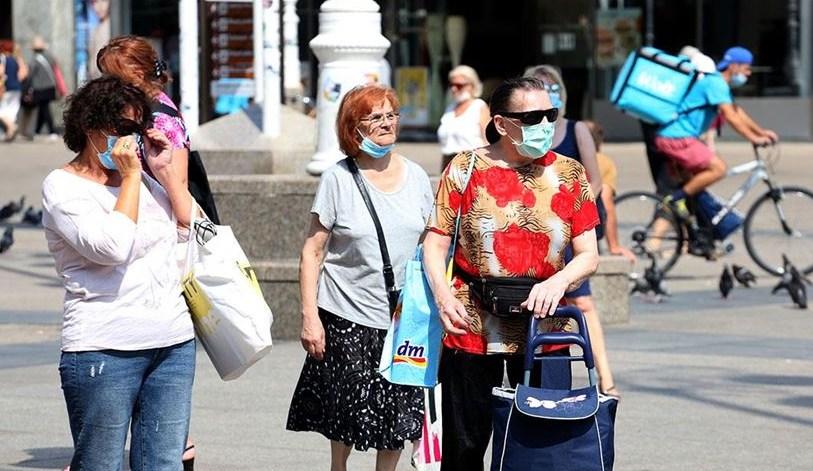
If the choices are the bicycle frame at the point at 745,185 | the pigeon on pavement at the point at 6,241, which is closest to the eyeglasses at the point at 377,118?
the bicycle frame at the point at 745,185

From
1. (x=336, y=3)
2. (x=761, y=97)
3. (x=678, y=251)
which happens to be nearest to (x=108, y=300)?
(x=336, y=3)

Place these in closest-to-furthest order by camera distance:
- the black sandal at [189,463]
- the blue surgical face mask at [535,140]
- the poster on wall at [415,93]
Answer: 1. the blue surgical face mask at [535,140]
2. the black sandal at [189,463]
3. the poster on wall at [415,93]

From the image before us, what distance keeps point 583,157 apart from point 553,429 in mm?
3850

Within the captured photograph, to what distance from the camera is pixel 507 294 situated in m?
5.47

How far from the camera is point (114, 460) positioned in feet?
16.4

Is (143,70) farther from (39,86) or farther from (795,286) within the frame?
(39,86)

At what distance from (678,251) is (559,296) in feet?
28.3

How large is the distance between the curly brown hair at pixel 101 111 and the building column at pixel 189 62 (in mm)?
9912

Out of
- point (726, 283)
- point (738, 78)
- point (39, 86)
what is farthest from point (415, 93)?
point (726, 283)

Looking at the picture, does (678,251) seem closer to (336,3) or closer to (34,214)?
(336,3)

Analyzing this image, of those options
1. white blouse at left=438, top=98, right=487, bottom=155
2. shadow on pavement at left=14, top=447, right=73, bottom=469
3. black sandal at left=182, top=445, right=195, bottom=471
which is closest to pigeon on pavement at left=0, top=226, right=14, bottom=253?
white blouse at left=438, top=98, right=487, bottom=155

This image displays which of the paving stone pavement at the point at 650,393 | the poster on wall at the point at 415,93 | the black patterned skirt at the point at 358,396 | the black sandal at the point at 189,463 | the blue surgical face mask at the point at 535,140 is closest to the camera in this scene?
the blue surgical face mask at the point at 535,140

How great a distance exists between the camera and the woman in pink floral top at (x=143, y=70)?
5766 millimetres

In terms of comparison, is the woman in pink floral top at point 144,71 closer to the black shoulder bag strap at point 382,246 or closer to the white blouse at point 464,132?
the black shoulder bag strap at point 382,246
